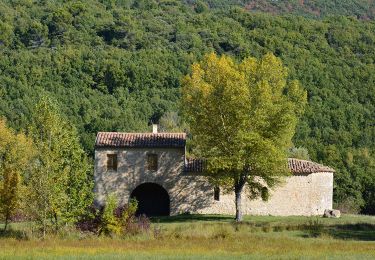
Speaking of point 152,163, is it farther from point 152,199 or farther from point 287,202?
point 287,202

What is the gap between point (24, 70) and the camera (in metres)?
110

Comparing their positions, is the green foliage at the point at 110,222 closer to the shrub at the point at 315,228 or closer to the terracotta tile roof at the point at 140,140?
the shrub at the point at 315,228

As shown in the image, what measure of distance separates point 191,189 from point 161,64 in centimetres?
6812

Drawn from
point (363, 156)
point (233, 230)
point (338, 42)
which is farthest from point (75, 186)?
point (338, 42)

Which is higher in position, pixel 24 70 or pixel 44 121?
pixel 24 70

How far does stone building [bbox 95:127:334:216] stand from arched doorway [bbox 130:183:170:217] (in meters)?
2.26

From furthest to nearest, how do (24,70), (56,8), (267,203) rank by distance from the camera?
(56,8) → (24,70) → (267,203)

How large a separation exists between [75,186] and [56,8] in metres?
116

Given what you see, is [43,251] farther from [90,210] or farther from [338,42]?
[338,42]

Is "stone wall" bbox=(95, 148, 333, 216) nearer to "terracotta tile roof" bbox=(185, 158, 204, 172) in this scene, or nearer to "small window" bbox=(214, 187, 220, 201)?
"small window" bbox=(214, 187, 220, 201)

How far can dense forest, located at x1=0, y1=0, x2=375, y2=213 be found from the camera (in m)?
92.1

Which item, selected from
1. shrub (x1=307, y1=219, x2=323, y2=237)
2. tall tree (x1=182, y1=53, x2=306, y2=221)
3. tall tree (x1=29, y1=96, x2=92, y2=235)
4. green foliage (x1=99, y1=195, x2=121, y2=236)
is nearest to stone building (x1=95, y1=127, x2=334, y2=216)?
tall tree (x1=182, y1=53, x2=306, y2=221)

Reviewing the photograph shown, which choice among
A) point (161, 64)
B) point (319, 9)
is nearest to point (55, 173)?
point (161, 64)

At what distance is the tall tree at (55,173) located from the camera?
123ft
